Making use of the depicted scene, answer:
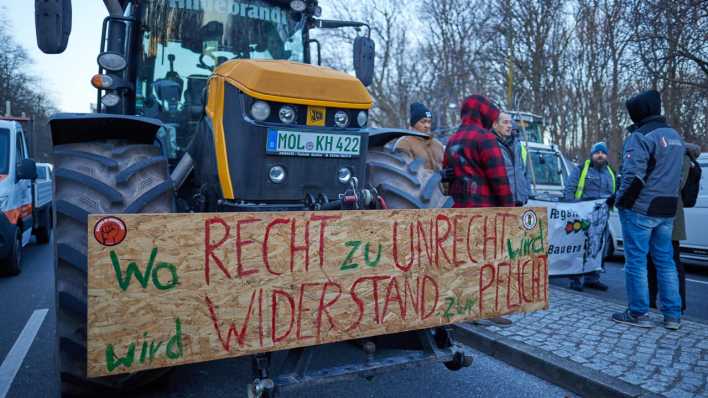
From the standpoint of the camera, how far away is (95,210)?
10.0ft

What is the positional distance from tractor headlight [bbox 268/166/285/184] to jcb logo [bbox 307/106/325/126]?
0.32 m

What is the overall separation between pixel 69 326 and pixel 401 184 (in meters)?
2.26

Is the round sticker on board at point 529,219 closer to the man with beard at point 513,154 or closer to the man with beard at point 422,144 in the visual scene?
the man with beard at point 422,144

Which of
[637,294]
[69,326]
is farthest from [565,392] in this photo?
[69,326]

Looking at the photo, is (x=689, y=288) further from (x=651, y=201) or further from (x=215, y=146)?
(x=215, y=146)

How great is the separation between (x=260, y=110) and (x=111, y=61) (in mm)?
1417

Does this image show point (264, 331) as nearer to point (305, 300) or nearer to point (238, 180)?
point (305, 300)

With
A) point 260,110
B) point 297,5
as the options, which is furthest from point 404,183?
point 297,5

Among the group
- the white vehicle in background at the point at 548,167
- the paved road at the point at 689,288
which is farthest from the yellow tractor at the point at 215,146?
the white vehicle in background at the point at 548,167

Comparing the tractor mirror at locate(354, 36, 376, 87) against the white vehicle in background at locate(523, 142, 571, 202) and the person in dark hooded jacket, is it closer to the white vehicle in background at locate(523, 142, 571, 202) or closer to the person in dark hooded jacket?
the person in dark hooded jacket

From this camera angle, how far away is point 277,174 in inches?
129

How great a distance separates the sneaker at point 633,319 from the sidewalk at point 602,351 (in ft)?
0.25

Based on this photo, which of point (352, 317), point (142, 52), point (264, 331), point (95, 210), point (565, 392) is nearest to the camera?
point (264, 331)

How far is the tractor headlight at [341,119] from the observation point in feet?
11.2
